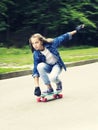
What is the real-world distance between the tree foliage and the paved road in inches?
790

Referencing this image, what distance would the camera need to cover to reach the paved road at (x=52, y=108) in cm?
778

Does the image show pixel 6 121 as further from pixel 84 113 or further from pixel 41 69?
pixel 41 69

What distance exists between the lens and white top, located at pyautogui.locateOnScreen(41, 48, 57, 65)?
10227 mm

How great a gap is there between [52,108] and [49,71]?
48.1 inches

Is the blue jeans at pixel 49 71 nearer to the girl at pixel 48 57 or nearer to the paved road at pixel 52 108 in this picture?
the girl at pixel 48 57

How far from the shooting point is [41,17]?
1332 inches

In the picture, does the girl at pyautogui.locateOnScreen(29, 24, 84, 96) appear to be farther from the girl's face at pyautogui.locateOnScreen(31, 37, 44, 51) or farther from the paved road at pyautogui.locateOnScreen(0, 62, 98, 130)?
the paved road at pyautogui.locateOnScreen(0, 62, 98, 130)

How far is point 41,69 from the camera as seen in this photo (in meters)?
10.2

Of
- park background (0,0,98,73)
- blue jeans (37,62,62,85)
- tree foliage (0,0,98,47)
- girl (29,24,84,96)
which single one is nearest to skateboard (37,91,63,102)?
girl (29,24,84,96)

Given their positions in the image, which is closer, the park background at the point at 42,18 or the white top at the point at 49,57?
the white top at the point at 49,57

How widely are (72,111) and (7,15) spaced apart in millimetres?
25639

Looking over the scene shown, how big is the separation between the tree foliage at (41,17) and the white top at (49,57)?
22.5 m

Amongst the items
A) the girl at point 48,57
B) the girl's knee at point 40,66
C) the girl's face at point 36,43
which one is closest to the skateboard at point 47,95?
the girl at point 48,57

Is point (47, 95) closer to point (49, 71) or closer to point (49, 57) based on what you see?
point (49, 71)
